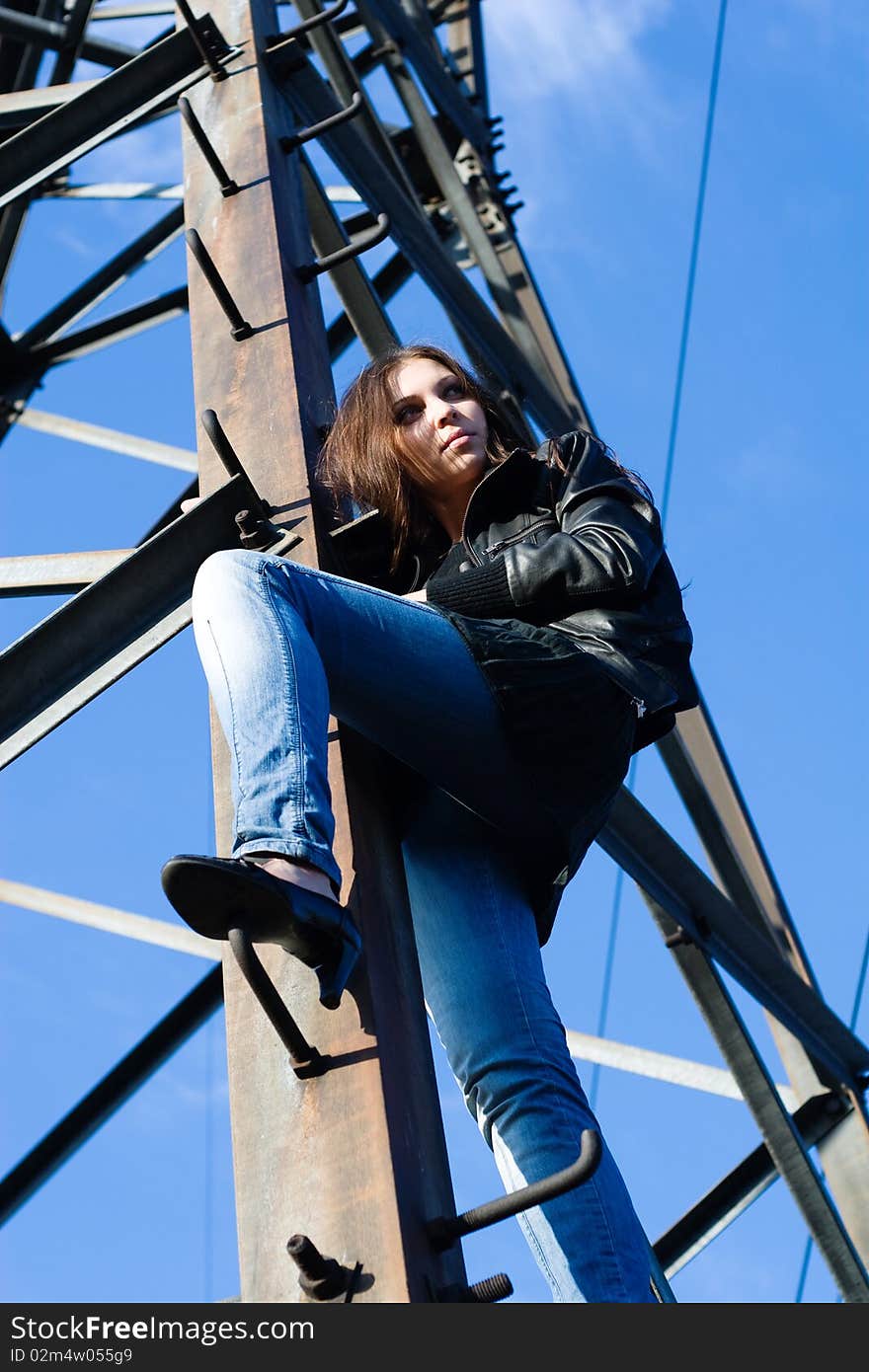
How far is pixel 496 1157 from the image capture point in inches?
101

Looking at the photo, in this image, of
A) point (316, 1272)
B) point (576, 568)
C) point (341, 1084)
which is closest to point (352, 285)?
point (576, 568)

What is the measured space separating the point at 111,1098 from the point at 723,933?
6.19ft

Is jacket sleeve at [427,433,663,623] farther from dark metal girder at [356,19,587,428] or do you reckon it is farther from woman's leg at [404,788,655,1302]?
dark metal girder at [356,19,587,428]

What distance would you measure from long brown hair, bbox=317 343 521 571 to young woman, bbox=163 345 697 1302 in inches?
7.6

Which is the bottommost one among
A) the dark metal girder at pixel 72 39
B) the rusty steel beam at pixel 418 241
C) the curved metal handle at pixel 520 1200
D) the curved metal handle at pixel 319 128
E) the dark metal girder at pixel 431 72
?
the curved metal handle at pixel 520 1200

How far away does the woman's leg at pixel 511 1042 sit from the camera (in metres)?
2.44

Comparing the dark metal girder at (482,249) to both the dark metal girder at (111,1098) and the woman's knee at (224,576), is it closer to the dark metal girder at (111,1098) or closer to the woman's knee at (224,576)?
the dark metal girder at (111,1098)

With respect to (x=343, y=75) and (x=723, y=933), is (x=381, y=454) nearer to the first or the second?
(x=723, y=933)

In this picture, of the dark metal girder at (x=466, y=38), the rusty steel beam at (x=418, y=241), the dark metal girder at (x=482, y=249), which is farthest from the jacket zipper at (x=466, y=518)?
the dark metal girder at (x=466, y=38)

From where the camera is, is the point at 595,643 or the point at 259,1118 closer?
the point at 259,1118

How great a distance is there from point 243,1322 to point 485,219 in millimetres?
6206

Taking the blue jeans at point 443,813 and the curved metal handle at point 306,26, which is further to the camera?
the curved metal handle at point 306,26

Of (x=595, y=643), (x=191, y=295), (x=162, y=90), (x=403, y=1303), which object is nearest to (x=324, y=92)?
(x=162, y=90)

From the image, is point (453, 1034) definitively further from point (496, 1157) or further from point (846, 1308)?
point (846, 1308)
